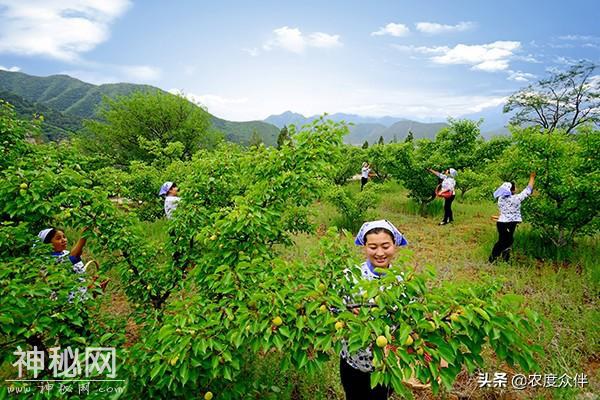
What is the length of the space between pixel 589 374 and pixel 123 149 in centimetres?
2615

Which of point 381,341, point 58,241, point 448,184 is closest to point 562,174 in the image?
point 448,184

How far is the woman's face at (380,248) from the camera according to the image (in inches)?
90.4

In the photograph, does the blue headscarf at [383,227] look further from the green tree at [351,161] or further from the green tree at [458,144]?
the green tree at [351,161]

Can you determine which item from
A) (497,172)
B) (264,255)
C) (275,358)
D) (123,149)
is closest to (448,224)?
(497,172)

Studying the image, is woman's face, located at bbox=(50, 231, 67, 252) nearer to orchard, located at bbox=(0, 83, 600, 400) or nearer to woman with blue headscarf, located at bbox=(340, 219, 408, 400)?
orchard, located at bbox=(0, 83, 600, 400)

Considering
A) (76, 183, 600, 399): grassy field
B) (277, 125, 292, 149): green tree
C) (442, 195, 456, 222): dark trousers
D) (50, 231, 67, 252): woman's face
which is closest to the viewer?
(277, 125, 292, 149): green tree

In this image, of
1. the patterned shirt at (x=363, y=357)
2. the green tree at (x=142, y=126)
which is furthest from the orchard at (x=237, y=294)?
the green tree at (x=142, y=126)

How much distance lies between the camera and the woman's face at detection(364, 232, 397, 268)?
7.54 ft

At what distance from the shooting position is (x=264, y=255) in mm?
2465

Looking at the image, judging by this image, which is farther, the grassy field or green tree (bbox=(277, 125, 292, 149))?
the grassy field

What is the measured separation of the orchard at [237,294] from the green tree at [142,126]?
19.5m

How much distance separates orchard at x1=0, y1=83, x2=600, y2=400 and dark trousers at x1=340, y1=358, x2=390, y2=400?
50 cm

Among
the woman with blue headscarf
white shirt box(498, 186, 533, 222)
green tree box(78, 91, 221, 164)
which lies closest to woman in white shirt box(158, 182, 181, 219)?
the woman with blue headscarf

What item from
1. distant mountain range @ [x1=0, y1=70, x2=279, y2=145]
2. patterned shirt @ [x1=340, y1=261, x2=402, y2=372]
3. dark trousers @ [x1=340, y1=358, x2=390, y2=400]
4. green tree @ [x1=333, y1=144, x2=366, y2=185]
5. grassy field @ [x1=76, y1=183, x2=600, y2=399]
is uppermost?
distant mountain range @ [x1=0, y1=70, x2=279, y2=145]
